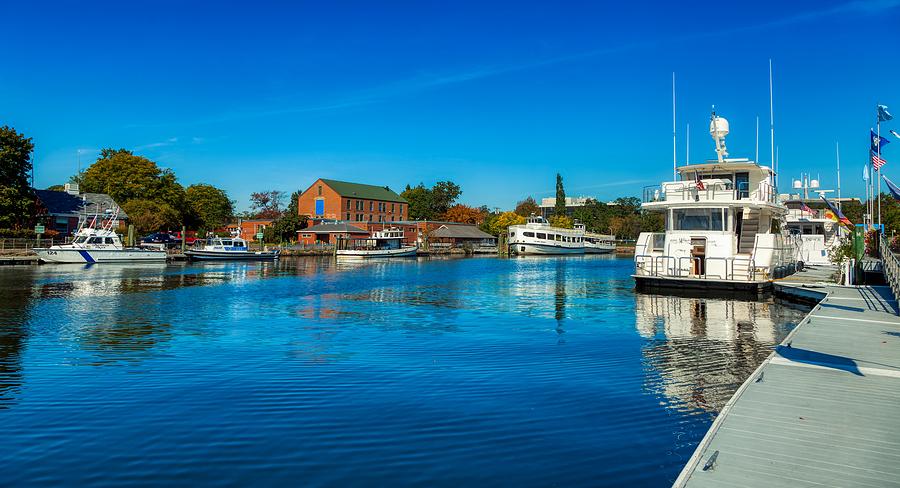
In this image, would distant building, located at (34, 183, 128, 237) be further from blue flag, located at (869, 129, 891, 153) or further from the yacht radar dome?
blue flag, located at (869, 129, 891, 153)

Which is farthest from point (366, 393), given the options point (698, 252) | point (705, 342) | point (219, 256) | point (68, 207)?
point (68, 207)

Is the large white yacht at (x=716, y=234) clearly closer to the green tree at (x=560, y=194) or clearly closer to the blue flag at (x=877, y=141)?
the blue flag at (x=877, y=141)

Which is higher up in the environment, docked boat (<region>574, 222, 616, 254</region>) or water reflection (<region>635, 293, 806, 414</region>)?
docked boat (<region>574, 222, 616, 254</region>)

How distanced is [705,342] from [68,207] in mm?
75840

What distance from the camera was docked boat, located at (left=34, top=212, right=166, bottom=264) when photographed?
5428 centimetres

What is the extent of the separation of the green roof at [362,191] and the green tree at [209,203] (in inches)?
725

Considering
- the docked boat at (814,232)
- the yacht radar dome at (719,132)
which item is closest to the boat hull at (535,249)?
the docked boat at (814,232)

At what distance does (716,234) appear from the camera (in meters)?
29.2

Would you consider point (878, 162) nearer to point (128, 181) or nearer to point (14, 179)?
point (14, 179)

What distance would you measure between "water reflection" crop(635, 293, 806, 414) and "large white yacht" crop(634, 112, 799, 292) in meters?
2.37

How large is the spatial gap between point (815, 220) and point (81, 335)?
46.9m

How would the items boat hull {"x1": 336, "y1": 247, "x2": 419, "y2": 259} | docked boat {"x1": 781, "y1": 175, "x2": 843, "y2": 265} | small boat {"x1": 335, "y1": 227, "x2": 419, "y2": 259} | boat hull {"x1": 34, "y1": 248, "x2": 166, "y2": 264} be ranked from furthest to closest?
small boat {"x1": 335, "y1": 227, "x2": 419, "y2": 259}
boat hull {"x1": 336, "y1": 247, "x2": 419, "y2": 259}
boat hull {"x1": 34, "y1": 248, "x2": 166, "y2": 264}
docked boat {"x1": 781, "y1": 175, "x2": 843, "y2": 265}

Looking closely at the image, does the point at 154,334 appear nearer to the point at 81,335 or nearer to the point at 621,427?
the point at 81,335

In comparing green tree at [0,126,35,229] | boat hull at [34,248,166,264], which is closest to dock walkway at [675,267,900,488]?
boat hull at [34,248,166,264]
